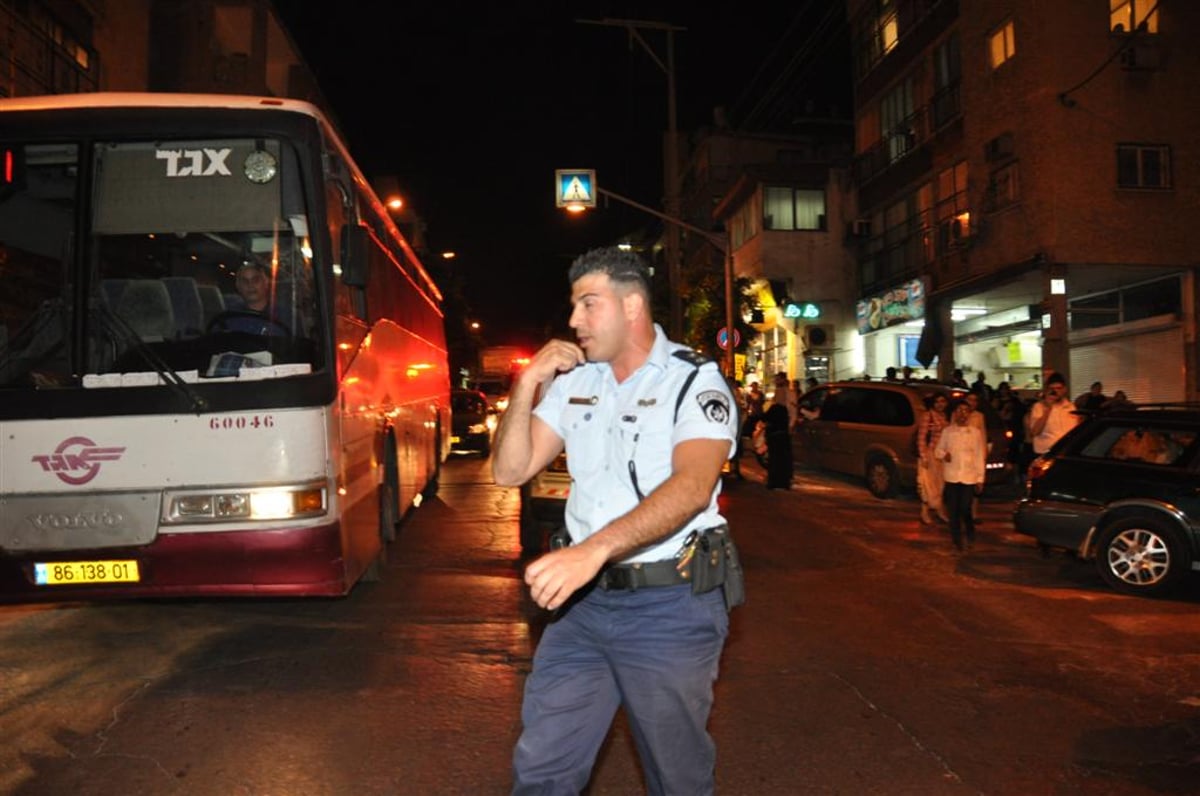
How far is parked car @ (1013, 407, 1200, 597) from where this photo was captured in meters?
8.22

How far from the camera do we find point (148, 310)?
5820 millimetres

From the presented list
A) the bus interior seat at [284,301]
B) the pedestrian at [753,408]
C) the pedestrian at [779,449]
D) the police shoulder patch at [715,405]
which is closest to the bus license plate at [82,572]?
the bus interior seat at [284,301]

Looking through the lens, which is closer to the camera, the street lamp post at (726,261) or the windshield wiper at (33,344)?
the windshield wiper at (33,344)

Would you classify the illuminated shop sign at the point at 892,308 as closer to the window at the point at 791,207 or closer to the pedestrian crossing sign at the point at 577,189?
the window at the point at 791,207

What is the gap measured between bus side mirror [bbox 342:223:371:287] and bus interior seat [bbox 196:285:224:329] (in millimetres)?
744

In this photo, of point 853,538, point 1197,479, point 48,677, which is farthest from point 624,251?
point 853,538

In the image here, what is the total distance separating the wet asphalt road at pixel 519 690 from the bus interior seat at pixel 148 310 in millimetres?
2021

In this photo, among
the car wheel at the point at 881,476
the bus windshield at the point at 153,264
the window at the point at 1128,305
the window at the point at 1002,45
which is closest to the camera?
the bus windshield at the point at 153,264

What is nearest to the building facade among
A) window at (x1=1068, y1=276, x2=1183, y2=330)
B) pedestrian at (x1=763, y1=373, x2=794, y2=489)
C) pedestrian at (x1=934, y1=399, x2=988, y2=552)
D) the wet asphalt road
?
window at (x1=1068, y1=276, x2=1183, y2=330)

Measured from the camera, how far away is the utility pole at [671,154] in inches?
989

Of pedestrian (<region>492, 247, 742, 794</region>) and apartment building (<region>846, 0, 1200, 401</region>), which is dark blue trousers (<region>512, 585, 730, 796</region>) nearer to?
pedestrian (<region>492, 247, 742, 794</region>)

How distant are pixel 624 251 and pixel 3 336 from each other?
434 cm

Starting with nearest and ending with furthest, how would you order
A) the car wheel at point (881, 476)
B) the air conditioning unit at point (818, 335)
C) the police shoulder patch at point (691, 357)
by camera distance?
the police shoulder patch at point (691, 357) < the car wheel at point (881, 476) < the air conditioning unit at point (818, 335)

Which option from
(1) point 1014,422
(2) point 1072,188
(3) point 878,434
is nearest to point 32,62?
(3) point 878,434
